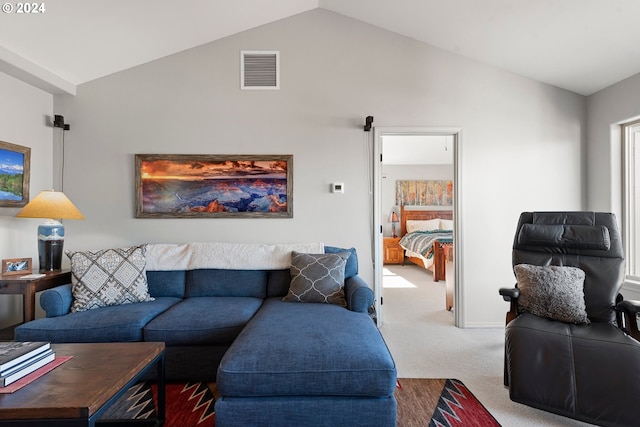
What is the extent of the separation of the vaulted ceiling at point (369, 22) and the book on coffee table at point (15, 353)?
2315 mm

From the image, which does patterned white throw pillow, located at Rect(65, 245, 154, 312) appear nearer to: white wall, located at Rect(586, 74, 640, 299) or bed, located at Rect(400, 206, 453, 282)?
bed, located at Rect(400, 206, 453, 282)

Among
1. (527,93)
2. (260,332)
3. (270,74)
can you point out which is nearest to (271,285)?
(260,332)

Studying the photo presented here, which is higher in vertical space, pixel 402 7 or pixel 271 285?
pixel 402 7

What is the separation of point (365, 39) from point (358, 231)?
6.50 ft

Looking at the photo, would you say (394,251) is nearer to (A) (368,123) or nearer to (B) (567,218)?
(A) (368,123)

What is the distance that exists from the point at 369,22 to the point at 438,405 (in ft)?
11.2

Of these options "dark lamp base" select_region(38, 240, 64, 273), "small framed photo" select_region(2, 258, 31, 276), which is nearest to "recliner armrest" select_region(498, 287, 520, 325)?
"dark lamp base" select_region(38, 240, 64, 273)

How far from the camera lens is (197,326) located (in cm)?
218

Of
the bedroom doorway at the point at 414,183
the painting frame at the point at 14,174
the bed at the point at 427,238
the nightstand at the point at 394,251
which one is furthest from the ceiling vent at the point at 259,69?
the nightstand at the point at 394,251

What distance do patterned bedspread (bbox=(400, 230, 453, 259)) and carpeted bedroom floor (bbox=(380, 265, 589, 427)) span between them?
1.30m

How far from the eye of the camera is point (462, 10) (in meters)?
2.69

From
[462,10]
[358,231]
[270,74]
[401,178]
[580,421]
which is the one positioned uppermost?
[462,10]

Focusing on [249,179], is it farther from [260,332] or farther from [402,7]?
[402,7]

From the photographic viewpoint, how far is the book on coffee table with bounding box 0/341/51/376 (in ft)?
4.34
